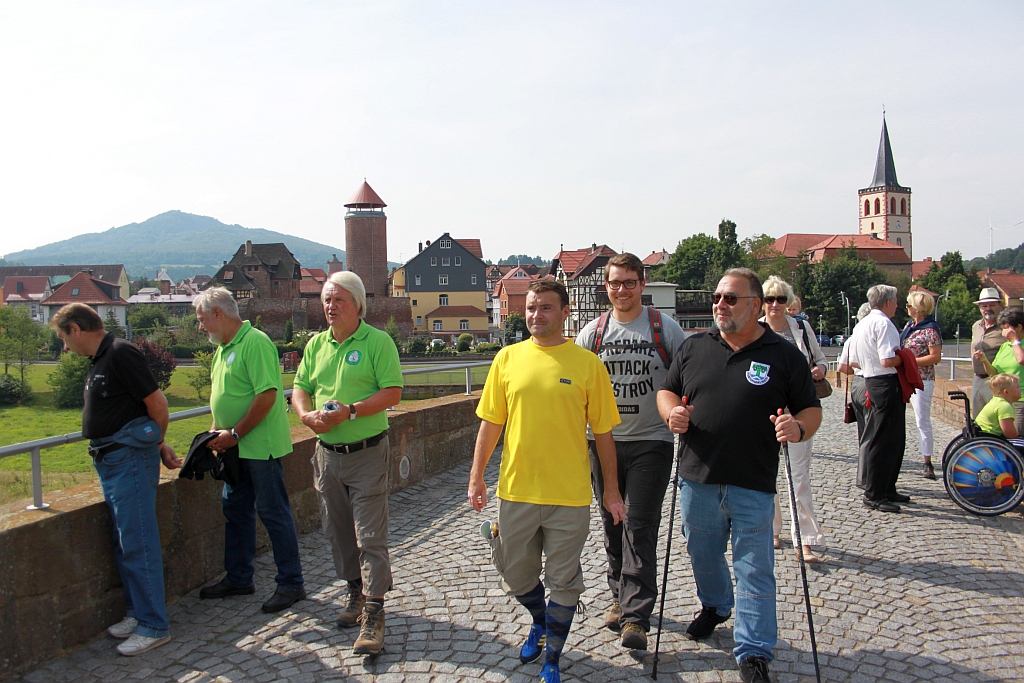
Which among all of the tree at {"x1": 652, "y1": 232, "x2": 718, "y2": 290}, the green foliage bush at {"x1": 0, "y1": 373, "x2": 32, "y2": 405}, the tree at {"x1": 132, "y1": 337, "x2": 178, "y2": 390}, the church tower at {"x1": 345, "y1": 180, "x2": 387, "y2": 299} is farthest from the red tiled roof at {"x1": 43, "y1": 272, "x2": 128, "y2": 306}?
the tree at {"x1": 652, "y1": 232, "x2": 718, "y2": 290}

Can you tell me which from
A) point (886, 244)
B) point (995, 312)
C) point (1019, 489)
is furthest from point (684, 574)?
point (886, 244)

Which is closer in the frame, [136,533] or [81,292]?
[136,533]

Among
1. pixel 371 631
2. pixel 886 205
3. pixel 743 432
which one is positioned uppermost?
pixel 886 205

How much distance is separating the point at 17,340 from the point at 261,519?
73.1 m

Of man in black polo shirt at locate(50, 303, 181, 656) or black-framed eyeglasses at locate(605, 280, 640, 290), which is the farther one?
black-framed eyeglasses at locate(605, 280, 640, 290)

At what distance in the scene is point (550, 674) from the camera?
3.45 metres

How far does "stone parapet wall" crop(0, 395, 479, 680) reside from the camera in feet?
12.0

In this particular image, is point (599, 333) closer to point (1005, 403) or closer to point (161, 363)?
point (1005, 403)

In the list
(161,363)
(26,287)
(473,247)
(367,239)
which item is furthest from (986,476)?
(26,287)

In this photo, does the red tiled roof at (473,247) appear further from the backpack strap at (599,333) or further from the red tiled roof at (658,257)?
the backpack strap at (599,333)

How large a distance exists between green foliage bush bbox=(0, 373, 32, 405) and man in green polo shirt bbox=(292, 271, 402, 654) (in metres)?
65.2

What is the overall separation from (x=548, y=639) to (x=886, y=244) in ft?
448

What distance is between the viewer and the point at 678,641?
398 cm

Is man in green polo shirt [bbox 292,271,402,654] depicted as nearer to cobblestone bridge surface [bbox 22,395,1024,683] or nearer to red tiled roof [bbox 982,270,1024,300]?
cobblestone bridge surface [bbox 22,395,1024,683]
